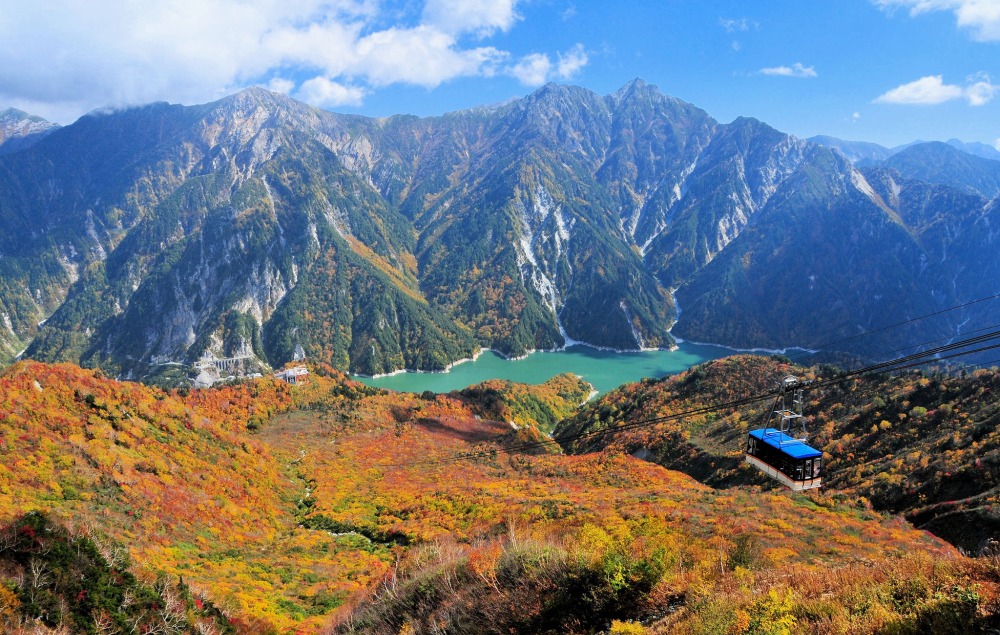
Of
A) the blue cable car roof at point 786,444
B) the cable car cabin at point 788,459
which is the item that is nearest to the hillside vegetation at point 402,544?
the cable car cabin at point 788,459

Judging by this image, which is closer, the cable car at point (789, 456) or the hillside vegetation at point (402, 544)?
the hillside vegetation at point (402, 544)

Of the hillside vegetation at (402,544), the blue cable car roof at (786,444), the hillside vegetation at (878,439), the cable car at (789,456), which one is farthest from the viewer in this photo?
the hillside vegetation at (878,439)

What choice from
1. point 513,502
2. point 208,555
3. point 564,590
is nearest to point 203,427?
point 208,555

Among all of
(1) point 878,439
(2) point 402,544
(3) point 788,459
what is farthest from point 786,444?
(1) point 878,439

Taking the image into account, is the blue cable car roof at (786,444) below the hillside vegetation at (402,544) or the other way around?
the other way around

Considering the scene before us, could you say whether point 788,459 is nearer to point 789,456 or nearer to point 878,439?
point 789,456

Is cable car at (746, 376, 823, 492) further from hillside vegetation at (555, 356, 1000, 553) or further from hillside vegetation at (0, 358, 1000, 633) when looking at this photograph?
hillside vegetation at (555, 356, 1000, 553)

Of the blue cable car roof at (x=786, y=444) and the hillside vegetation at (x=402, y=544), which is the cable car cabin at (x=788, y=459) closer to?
the blue cable car roof at (x=786, y=444)
